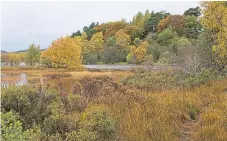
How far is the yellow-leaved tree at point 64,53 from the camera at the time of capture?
36144 mm

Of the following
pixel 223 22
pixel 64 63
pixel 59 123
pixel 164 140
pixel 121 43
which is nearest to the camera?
pixel 59 123

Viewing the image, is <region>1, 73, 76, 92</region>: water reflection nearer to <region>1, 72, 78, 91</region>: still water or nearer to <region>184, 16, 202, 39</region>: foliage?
<region>1, 72, 78, 91</region>: still water

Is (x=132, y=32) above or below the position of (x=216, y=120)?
above

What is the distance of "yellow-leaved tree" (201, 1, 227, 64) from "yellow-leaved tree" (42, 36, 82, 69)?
887 inches

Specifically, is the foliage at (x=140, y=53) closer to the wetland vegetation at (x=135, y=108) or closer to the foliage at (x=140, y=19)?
the wetland vegetation at (x=135, y=108)

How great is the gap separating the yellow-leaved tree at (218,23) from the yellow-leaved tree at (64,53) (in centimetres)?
2253

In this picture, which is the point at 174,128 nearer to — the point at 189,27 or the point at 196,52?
the point at 196,52

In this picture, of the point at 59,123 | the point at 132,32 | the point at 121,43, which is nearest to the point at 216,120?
the point at 59,123

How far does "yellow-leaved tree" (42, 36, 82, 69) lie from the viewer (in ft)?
119

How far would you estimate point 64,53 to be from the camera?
36.8m

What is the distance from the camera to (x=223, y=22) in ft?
49.9

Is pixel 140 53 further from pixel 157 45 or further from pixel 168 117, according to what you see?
pixel 168 117

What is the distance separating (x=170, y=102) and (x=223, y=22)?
28.7ft

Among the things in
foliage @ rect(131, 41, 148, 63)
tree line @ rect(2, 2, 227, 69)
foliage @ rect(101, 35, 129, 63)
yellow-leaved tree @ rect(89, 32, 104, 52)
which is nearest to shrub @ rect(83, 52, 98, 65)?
tree line @ rect(2, 2, 227, 69)
